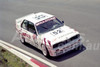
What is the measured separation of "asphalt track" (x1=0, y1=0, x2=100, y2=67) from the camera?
11203mm

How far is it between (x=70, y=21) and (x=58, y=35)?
5.79 meters

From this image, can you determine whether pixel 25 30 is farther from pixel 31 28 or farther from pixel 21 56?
pixel 21 56

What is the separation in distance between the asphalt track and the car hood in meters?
0.93

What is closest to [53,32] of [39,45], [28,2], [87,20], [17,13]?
[39,45]

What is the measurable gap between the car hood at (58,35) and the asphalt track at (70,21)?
3.05 feet

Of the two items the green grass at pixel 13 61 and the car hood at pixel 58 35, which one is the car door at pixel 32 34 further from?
the green grass at pixel 13 61

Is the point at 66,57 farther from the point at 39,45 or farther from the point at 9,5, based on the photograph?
the point at 9,5

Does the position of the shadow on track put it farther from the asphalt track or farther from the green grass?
the green grass

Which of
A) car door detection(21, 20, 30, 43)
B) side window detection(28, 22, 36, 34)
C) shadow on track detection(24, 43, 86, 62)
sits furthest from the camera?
car door detection(21, 20, 30, 43)

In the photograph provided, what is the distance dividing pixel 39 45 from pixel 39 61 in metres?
0.99

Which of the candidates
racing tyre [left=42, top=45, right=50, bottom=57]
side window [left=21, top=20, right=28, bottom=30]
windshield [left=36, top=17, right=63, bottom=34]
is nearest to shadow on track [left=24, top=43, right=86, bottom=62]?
racing tyre [left=42, top=45, right=50, bottom=57]

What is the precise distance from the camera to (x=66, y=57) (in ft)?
37.6

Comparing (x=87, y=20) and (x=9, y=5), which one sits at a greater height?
(x=87, y=20)

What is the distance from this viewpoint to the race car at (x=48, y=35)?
11.2m
